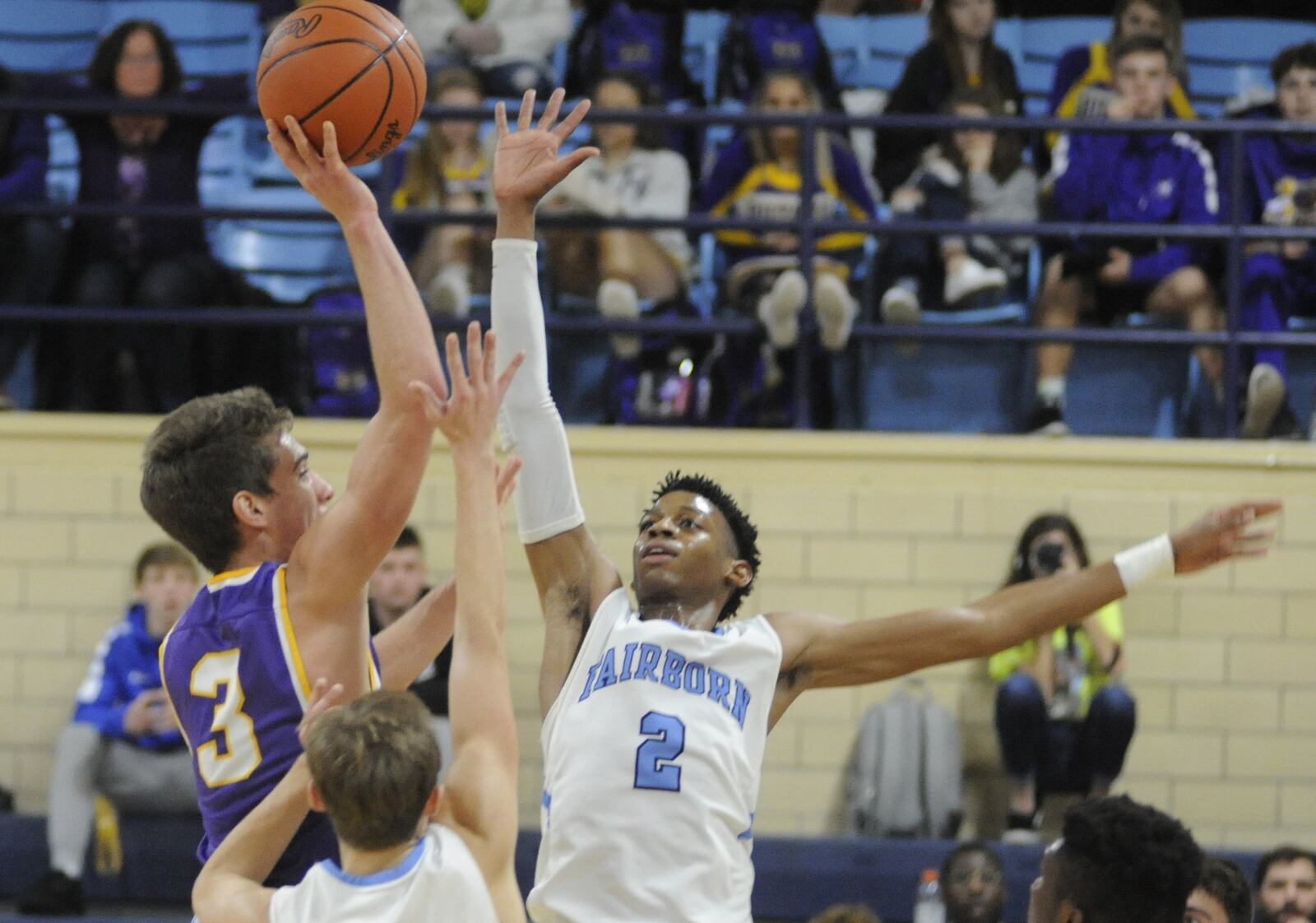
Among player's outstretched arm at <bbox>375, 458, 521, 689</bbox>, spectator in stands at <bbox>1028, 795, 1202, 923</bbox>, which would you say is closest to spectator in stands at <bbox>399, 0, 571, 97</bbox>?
player's outstretched arm at <bbox>375, 458, 521, 689</bbox>

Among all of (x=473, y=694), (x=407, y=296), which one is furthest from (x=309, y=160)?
(x=473, y=694)

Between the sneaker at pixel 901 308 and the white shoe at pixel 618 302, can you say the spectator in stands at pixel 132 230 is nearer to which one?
the white shoe at pixel 618 302

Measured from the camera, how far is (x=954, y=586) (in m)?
6.86

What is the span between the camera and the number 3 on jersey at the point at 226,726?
2.96 meters

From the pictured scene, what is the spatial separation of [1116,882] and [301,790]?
1.25 meters

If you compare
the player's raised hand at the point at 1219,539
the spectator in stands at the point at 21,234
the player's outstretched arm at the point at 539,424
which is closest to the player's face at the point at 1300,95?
the player's raised hand at the point at 1219,539

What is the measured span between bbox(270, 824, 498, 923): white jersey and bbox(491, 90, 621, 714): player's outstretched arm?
1.04 metres

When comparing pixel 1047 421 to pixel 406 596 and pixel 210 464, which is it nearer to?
pixel 406 596

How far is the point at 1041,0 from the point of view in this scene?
30.6 ft

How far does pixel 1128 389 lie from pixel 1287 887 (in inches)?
90.5

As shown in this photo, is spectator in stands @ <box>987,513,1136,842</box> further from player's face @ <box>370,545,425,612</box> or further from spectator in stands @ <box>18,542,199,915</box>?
spectator in stands @ <box>18,542,199,915</box>

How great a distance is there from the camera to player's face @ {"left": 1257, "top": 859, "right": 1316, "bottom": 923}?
5.62 meters

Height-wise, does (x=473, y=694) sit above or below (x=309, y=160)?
below

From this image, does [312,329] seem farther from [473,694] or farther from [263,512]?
[473,694]
